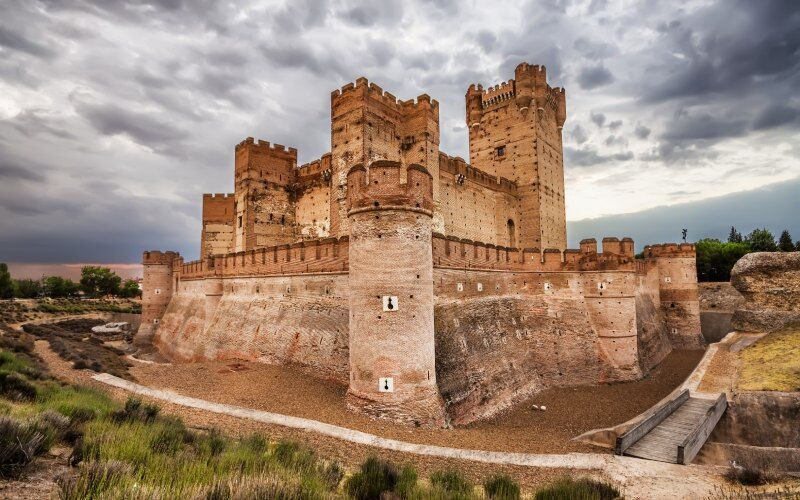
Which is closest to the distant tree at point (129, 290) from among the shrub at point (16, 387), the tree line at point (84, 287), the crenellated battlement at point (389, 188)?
the tree line at point (84, 287)

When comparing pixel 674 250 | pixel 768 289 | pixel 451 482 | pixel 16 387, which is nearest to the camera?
pixel 451 482

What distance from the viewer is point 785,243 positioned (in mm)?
47844

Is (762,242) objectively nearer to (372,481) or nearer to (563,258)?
(563,258)

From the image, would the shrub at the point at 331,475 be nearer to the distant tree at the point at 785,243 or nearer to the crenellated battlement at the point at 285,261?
the crenellated battlement at the point at 285,261

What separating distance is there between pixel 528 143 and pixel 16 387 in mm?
31418

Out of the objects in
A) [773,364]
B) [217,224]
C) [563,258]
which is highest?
[217,224]

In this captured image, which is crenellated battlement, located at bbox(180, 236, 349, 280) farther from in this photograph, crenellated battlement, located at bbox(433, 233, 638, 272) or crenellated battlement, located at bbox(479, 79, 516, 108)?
crenellated battlement, located at bbox(479, 79, 516, 108)

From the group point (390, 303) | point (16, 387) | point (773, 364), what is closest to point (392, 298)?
point (390, 303)

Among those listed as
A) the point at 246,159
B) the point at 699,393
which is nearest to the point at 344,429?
the point at 699,393

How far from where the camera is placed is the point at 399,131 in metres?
22.3

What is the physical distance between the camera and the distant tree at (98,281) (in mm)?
62125

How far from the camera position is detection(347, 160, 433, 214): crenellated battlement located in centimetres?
1166

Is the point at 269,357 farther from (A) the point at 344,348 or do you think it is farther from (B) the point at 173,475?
(B) the point at 173,475

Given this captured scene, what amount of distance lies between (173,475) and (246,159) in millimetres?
24126
